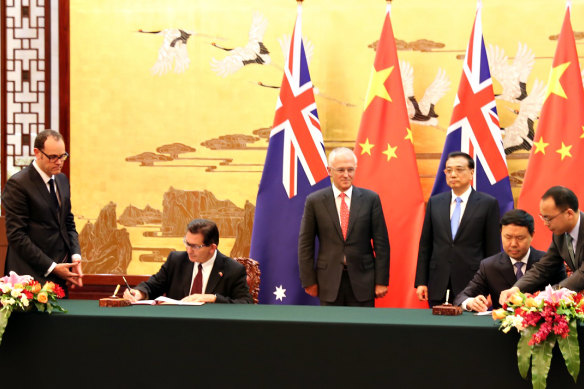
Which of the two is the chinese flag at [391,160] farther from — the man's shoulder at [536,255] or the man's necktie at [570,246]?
the man's necktie at [570,246]

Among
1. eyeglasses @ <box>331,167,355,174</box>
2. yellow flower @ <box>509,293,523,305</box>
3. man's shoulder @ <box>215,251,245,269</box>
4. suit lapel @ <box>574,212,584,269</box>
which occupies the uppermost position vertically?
eyeglasses @ <box>331,167,355,174</box>

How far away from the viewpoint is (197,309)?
9.18ft

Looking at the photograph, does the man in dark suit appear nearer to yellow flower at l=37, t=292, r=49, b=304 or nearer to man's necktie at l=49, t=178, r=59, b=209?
yellow flower at l=37, t=292, r=49, b=304

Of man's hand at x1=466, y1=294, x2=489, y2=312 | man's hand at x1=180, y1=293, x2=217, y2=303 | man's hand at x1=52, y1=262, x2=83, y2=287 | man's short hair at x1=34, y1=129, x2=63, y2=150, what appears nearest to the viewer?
man's hand at x1=466, y1=294, x2=489, y2=312

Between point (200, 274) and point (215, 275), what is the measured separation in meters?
0.09

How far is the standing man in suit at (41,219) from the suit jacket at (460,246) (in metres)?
2.01

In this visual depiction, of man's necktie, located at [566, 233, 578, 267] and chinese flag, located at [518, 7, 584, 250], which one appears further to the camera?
chinese flag, located at [518, 7, 584, 250]

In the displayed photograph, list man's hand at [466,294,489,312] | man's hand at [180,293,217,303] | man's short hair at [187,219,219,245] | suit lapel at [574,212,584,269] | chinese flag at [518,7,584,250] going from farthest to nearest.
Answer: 1. chinese flag at [518,7,584,250]
2. man's short hair at [187,219,219,245]
3. man's hand at [180,293,217,303]
4. suit lapel at [574,212,584,269]
5. man's hand at [466,294,489,312]

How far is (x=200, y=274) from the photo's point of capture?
3.39 m

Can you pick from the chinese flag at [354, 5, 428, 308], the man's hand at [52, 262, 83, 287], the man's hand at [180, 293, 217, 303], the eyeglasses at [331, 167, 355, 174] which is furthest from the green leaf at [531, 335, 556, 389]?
the chinese flag at [354, 5, 428, 308]

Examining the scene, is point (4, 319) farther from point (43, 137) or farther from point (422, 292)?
point (422, 292)

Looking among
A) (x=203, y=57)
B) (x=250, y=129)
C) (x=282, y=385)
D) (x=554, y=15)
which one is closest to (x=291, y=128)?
(x=250, y=129)

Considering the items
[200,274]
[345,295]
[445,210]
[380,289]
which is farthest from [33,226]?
[445,210]

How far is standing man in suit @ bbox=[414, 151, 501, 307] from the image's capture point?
3.97 m
